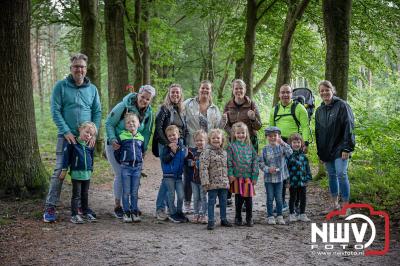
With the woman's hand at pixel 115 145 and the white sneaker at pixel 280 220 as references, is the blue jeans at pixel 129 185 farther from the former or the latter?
the white sneaker at pixel 280 220

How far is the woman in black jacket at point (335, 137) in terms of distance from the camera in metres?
6.57

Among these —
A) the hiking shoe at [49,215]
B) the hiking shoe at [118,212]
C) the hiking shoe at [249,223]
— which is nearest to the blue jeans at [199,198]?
the hiking shoe at [249,223]

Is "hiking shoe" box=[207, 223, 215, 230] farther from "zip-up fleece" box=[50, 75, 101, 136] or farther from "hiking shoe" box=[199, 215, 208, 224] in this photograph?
"zip-up fleece" box=[50, 75, 101, 136]

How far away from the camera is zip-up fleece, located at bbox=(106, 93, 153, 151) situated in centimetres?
641

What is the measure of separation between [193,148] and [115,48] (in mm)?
7578

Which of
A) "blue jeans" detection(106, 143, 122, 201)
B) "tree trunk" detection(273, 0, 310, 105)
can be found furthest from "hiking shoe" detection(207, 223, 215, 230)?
"tree trunk" detection(273, 0, 310, 105)

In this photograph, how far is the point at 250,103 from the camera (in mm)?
7164

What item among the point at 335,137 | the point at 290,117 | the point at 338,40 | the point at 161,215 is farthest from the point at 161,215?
the point at 338,40

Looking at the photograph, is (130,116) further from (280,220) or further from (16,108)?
(280,220)

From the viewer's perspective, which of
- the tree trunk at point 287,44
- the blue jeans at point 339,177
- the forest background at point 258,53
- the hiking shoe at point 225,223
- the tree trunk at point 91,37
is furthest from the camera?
the tree trunk at point 287,44

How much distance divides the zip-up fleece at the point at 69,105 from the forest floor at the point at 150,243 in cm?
147

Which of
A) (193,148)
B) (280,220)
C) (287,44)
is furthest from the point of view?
(287,44)

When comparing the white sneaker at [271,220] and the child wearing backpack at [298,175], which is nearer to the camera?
the white sneaker at [271,220]

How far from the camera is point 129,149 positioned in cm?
627
